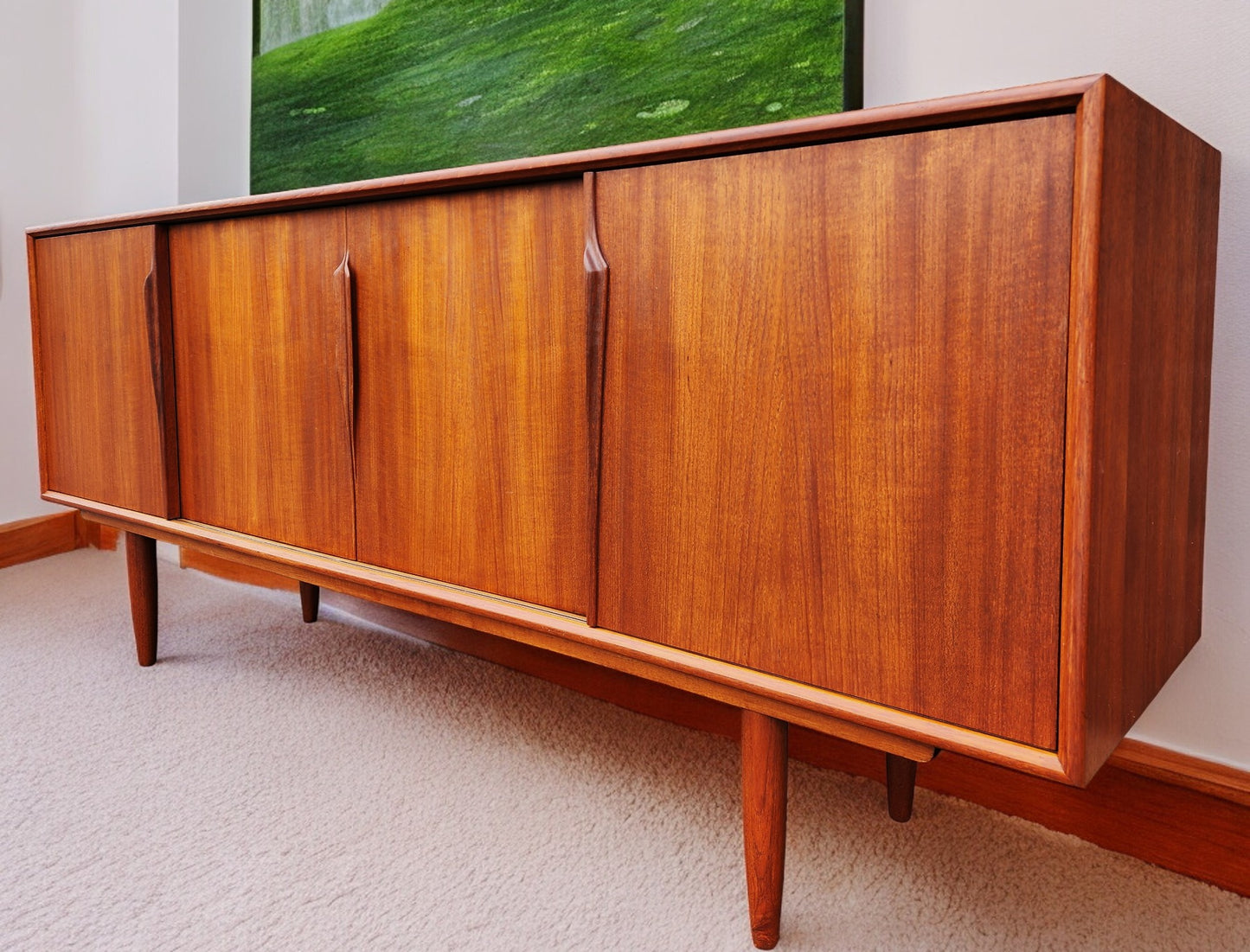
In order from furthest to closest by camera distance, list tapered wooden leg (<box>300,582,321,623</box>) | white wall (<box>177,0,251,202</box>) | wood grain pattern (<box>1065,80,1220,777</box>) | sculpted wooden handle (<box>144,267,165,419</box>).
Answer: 1. white wall (<box>177,0,251,202</box>)
2. tapered wooden leg (<box>300,582,321,623</box>)
3. sculpted wooden handle (<box>144,267,165,419</box>)
4. wood grain pattern (<box>1065,80,1220,777</box>)

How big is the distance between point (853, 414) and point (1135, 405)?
0.21 m

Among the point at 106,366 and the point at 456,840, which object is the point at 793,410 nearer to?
the point at 456,840

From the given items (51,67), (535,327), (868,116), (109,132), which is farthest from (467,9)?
(51,67)

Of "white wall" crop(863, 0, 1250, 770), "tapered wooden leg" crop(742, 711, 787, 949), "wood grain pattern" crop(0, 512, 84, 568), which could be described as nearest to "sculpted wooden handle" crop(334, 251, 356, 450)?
"tapered wooden leg" crop(742, 711, 787, 949)

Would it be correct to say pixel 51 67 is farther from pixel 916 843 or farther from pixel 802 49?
pixel 916 843

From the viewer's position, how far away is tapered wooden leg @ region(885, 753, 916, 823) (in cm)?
104

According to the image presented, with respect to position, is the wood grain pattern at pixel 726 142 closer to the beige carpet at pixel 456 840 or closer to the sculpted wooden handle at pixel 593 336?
the sculpted wooden handle at pixel 593 336

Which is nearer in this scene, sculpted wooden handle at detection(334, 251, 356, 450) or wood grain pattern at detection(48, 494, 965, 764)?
wood grain pattern at detection(48, 494, 965, 764)

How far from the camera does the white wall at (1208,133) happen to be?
34.8 inches

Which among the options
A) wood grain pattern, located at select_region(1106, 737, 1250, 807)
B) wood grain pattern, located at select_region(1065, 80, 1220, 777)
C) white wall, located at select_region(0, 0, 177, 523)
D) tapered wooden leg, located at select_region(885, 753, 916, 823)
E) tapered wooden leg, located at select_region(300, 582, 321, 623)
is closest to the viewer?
wood grain pattern, located at select_region(1065, 80, 1220, 777)

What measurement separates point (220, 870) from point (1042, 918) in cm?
87

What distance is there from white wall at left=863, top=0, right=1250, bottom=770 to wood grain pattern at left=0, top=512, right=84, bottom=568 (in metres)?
2.27

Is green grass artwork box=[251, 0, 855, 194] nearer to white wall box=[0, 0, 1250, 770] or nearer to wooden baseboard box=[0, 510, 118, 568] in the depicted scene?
white wall box=[0, 0, 1250, 770]

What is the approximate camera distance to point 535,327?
2.93 ft
